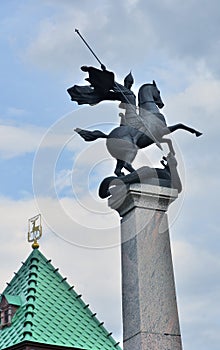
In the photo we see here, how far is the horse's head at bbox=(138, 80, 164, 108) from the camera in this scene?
12422mm

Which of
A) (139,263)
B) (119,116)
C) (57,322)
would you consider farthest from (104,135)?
(57,322)

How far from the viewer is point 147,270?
1055cm

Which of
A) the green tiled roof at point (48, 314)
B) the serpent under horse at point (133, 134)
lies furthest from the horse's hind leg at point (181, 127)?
the green tiled roof at point (48, 314)

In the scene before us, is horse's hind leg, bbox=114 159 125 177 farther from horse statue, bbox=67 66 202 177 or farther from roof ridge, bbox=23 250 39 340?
roof ridge, bbox=23 250 39 340

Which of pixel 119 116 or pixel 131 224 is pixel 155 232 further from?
pixel 119 116

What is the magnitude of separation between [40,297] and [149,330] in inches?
840

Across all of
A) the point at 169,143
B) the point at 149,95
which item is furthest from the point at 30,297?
the point at 169,143

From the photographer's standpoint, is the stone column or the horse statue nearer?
the stone column

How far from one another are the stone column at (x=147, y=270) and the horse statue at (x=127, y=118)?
73 cm

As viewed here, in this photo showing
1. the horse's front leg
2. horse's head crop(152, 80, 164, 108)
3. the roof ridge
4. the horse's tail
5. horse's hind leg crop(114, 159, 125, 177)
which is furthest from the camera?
the roof ridge

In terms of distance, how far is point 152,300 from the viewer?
10312 mm

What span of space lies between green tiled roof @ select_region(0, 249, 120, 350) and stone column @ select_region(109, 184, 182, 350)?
18.0 metres

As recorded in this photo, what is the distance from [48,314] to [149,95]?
19.5 meters

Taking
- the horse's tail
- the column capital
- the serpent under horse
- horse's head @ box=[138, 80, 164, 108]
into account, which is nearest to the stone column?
the column capital
